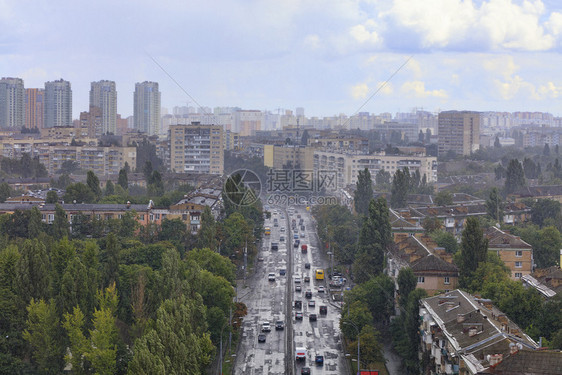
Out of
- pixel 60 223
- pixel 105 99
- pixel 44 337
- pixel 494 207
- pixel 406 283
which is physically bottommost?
pixel 44 337

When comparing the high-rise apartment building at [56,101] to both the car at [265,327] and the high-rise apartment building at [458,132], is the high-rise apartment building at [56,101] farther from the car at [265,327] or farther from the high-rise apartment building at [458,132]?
the car at [265,327]

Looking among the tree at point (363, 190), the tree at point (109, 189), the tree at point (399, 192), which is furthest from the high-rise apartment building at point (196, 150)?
the tree at point (399, 192)

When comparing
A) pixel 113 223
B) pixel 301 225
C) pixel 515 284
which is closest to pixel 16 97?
pixel 301 225

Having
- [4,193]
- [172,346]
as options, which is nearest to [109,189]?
[4,193]

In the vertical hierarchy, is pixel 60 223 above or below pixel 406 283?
above

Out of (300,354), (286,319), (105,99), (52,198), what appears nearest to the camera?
(300,354)

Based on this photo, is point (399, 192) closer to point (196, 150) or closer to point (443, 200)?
point (443, 200)

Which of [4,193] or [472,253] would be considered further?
[4,193]
